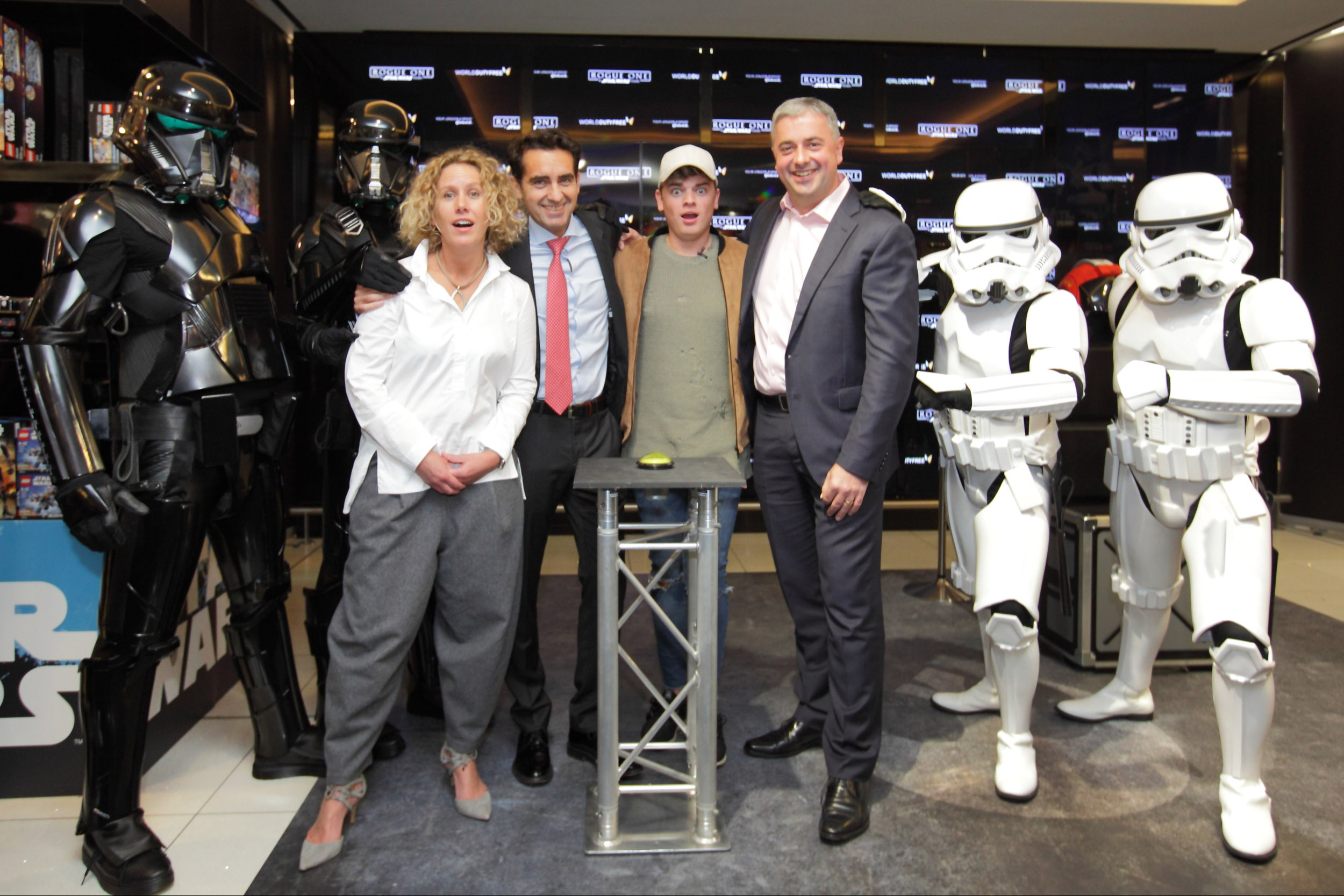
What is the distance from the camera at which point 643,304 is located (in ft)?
8.76

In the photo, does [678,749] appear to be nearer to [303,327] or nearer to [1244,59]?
[303,327]

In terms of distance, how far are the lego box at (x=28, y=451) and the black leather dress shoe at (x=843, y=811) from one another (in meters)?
2.33

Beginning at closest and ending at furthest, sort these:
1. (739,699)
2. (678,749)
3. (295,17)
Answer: (678,749) < (739,699) < (295,17)

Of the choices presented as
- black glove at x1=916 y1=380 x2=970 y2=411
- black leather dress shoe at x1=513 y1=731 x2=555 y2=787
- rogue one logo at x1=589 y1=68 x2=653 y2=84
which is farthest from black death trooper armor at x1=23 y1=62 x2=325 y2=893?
rogue one logo at x1=589 y1=68 x2=653 y2=84

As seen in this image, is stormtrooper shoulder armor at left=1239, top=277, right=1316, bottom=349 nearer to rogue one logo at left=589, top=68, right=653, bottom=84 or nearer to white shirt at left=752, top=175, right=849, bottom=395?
white shirt at left=752, top=175, right=849, bottom=395

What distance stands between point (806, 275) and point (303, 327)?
1.42 metres

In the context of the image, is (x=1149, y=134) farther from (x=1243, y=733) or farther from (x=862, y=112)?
(x=1243, y=733)

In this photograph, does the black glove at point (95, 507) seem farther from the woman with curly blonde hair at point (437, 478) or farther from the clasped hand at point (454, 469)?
the clasped hand at point (454, 469)

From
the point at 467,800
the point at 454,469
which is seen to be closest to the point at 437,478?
the point at 454,469

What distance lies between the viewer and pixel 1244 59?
6.29m

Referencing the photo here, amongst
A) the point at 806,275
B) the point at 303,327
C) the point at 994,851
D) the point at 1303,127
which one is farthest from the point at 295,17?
the point at 1303,127

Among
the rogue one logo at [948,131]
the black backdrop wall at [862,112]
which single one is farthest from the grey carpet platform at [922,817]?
the rogue one logo at [948,131]

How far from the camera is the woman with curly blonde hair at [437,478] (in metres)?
2.22

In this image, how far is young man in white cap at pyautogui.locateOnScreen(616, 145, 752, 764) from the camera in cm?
264
